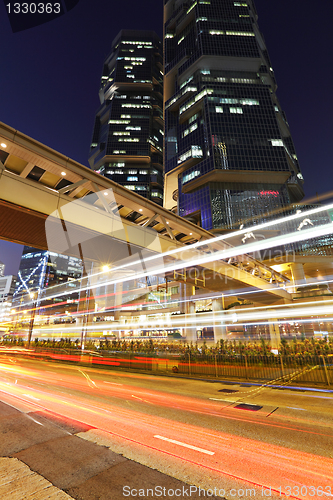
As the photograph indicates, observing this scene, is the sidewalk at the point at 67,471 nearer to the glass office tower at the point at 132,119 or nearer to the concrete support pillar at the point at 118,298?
the concrete support pillar at the point at 118,298

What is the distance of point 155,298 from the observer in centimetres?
8631

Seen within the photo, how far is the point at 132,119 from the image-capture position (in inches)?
5748

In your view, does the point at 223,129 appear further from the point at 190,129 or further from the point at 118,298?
the point at 118,298

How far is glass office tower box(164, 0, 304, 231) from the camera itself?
257ft

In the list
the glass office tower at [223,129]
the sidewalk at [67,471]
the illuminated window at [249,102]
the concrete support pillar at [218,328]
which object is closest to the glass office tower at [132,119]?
the glass office tower at [223,129]

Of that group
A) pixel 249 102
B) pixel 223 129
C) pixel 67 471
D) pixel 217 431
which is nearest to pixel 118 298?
pixel 223 129

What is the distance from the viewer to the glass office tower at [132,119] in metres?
138

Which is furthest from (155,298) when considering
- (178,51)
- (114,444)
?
(178,51)

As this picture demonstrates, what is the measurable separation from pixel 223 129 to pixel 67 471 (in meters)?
93.7

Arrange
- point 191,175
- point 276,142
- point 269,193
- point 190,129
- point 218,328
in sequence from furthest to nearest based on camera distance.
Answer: point 190,129, point 191,175, point 276,142, point 269,193, point 218,328

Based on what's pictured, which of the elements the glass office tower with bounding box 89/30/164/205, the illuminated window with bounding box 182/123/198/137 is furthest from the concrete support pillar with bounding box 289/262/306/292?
the glass office tower with bounding box 89/30/164/205

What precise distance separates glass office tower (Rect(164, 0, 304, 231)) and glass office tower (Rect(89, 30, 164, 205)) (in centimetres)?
3674

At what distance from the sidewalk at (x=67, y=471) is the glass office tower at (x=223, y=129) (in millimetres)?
71067

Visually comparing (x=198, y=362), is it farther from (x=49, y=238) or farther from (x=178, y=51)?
(x=178, y=51)
